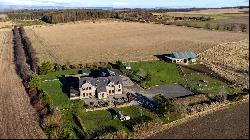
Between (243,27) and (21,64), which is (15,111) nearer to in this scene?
(21,64)

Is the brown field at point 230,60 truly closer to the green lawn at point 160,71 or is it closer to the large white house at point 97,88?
the green lawn at point 160,71

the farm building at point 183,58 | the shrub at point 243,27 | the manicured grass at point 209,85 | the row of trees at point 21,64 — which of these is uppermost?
the shrub at point 243,27

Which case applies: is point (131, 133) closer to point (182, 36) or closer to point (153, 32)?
point (182, 36)

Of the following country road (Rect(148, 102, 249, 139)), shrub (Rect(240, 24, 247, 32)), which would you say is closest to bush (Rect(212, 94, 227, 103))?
country road (Rect(148, 102, 249, 139))

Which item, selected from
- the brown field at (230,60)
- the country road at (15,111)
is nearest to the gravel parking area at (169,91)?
the brown field at (230,60)

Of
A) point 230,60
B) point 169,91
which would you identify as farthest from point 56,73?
point 230,60

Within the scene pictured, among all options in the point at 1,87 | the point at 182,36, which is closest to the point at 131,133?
the point at 1,87

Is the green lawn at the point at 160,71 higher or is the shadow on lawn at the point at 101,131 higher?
the green lawn at the point at 160,71
